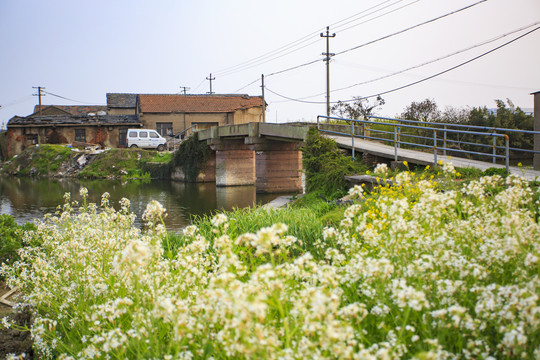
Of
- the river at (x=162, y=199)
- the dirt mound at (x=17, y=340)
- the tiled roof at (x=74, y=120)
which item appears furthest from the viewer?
the tiled roof at (x=74, y=120)

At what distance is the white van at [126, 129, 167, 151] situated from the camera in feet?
143

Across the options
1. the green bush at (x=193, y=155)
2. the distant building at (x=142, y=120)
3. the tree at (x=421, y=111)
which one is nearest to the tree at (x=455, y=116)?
the tree at (x=421, y=111)

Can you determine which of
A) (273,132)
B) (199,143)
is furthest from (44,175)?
(273,132)

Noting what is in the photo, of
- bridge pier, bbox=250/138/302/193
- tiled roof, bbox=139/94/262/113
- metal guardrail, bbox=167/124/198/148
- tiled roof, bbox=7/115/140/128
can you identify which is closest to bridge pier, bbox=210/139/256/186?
bridge pier, bbox=250/138/302/193

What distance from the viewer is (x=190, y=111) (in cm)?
5175

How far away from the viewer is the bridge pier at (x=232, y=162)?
30188 millimetres

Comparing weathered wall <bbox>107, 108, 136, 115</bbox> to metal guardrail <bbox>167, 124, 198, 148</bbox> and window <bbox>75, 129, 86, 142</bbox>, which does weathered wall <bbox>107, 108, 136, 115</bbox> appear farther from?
metal guardrail <bbox>167, 124, 198, 148</bbox>

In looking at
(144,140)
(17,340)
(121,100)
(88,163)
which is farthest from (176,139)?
(17,340)

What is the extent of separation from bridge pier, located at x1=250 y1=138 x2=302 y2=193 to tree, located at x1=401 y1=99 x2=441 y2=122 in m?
7.63

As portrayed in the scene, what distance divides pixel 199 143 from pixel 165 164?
5.59m

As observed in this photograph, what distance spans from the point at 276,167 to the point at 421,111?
9.88m

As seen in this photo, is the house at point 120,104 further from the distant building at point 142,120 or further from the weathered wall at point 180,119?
the weathered wall at point 180,119

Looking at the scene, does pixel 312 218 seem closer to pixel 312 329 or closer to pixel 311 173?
pixel 312 329

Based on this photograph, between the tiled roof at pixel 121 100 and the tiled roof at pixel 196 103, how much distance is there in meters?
4.55
